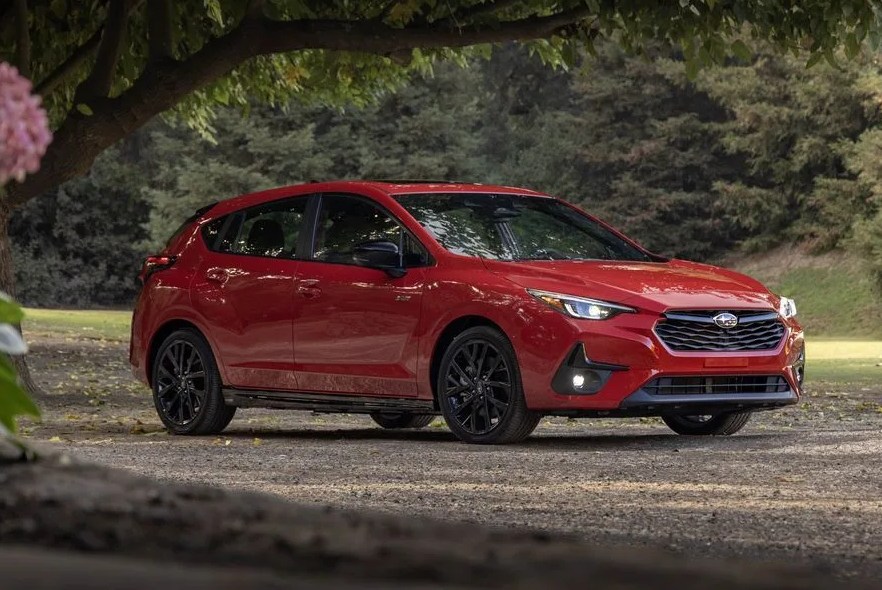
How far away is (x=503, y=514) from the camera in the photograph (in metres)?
7.16

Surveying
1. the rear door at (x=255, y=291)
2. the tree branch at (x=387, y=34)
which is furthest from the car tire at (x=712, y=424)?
the tree branch at (x=387, y=34)

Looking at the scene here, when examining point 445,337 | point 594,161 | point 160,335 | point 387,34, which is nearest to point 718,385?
point 445,337

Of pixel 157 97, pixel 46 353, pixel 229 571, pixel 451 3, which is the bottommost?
pixel 46 353

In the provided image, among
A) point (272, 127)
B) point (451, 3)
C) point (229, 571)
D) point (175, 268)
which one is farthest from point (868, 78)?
point (229, 571)

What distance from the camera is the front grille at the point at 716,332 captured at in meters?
10.5

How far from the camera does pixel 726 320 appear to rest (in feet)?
34.9

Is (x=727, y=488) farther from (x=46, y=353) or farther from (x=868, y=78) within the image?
(x=868, y=78)

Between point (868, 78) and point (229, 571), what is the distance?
1822 inches

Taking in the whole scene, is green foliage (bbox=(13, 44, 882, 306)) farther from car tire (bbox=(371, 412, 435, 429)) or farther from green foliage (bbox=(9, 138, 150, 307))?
car tire (bbox=(371, 412, 435, 429))

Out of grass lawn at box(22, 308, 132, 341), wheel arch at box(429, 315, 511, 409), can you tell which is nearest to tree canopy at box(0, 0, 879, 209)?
wheel arch at box(429, 315, 511, 409)

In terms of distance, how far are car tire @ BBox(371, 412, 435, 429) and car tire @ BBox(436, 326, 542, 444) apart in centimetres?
231

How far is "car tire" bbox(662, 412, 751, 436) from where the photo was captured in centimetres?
1198

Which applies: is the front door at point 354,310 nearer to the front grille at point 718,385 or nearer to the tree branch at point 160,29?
the front grille at point 718,385

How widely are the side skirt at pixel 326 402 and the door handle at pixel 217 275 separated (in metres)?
0.80
